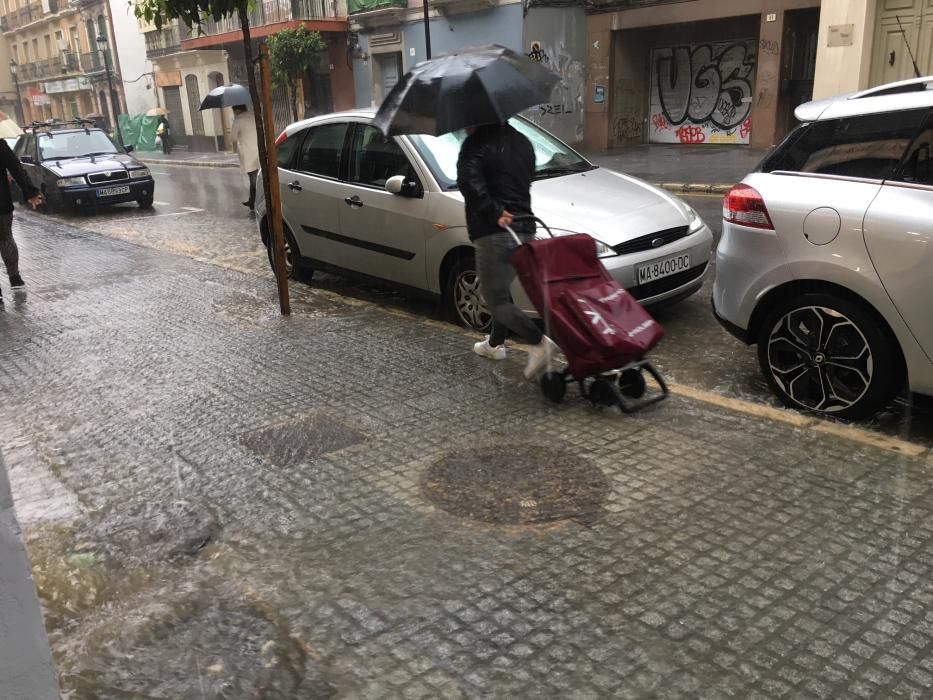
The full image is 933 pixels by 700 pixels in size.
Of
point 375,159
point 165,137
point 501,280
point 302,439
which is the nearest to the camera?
point 302,439

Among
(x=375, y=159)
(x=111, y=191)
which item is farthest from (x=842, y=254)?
(x=111, y=191)

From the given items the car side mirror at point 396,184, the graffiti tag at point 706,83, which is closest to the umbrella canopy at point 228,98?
the car side mirror at point 396,184

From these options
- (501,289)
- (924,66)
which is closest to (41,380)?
(501,289)

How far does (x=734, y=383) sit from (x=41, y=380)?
15.4ft

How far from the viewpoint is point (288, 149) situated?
812 centimetres

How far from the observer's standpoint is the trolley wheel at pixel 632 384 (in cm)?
475

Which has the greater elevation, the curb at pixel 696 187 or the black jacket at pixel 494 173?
the black jacket at pixel 494 173

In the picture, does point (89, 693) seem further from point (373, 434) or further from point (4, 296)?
point (4, 296)

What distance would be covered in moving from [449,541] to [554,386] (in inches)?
62.0

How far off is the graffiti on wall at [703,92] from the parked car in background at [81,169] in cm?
1381

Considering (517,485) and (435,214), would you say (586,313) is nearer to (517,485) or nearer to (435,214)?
(517,485)

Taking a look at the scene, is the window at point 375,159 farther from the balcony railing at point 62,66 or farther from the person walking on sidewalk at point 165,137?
the balcony railing at point 62,66

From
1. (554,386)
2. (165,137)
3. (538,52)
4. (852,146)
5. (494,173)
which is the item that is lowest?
(165,137)

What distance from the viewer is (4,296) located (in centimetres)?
873
